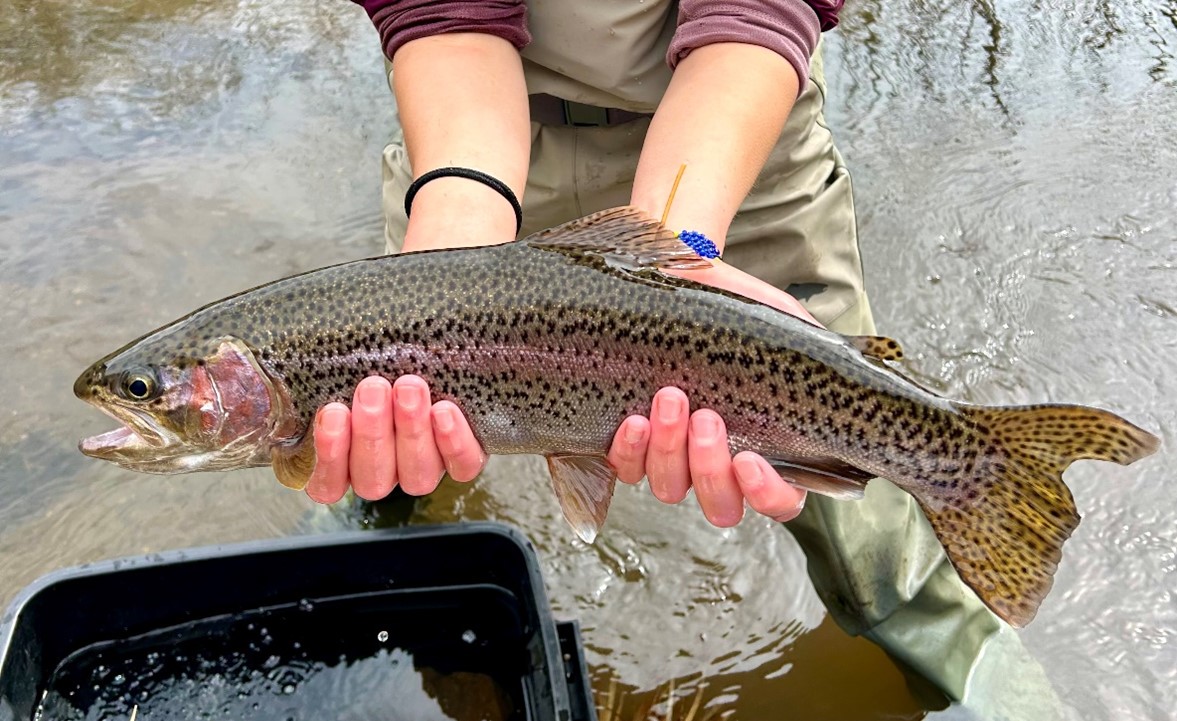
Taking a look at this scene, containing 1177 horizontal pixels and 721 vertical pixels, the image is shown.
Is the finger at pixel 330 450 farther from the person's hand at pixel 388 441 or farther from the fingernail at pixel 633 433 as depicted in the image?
the fingernail at pixel 633 433

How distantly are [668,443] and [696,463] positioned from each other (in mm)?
81

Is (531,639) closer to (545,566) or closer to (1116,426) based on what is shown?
(545,566)

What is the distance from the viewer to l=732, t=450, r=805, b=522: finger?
2.12 metres

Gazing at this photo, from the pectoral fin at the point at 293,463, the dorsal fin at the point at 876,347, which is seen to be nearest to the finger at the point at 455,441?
the pectoral fin at the point at 293,463

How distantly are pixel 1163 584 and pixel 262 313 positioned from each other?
329cm

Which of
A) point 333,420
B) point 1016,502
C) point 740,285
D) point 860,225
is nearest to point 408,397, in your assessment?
point 333,420

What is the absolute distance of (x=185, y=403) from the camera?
2162 millimetres

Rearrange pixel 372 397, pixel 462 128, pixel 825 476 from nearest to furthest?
1. pixel 372 397
2. pixel 825 476
3. pixel 462 128

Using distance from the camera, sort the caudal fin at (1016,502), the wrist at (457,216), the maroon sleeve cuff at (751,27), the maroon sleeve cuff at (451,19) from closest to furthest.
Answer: the caudal fin at (1016,502) < the wrist at (457,216) < the maroon sleeve cuff at (751,27) < the maroon sleeve cuff at (451,19)

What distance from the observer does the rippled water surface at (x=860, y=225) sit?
3365 millimetres

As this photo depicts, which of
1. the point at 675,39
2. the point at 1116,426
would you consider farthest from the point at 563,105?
the point at 1116,426

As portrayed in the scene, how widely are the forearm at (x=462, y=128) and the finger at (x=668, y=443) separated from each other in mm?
738

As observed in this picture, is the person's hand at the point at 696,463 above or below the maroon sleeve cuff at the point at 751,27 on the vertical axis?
below

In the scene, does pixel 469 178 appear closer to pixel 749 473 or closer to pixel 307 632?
pixel 749 473
